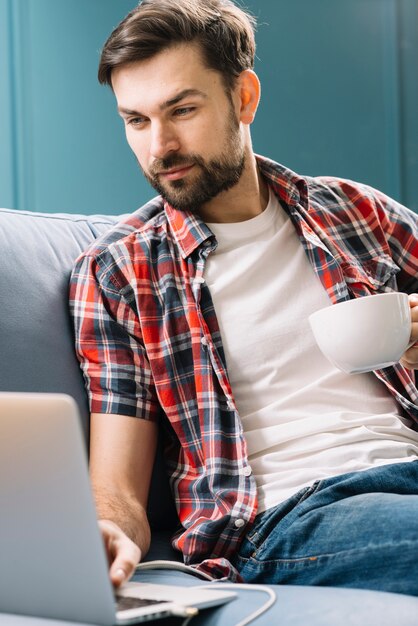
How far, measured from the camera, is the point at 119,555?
914mm

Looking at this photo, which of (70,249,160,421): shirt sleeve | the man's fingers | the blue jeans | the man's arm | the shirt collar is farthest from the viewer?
the shirt collar

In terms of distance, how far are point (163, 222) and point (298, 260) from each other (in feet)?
0.73

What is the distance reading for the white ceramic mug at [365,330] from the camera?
110 centimetres

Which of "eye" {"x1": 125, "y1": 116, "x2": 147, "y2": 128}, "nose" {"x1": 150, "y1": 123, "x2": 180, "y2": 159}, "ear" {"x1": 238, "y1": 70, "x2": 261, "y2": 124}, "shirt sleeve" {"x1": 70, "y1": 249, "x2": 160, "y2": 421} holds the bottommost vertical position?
"shirt sleeve" {"x1": 70, "y1": 249, "x2": 160, "y2": 421}

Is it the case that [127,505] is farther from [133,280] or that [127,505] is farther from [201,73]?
[201,73]

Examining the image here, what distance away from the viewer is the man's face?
146 centimetres

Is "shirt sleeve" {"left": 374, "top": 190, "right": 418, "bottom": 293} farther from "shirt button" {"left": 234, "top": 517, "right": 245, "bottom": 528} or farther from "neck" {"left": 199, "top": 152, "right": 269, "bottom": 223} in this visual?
"shirt button" {"left": 234, "top": 517, "right": 245, "bottom": 528}

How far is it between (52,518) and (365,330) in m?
0.48

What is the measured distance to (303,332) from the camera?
139 centimetres

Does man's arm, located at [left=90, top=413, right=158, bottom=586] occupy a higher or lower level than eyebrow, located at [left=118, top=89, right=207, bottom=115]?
lower

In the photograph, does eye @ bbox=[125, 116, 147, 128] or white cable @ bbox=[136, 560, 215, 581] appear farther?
eye @ bbox=[125, 116, 147, 128]

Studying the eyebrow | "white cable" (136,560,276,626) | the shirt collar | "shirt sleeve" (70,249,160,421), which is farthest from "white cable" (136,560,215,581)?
the eyebrow

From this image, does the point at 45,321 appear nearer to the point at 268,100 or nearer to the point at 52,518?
the point at 52,518

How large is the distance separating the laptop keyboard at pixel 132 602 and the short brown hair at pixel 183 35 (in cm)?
89
